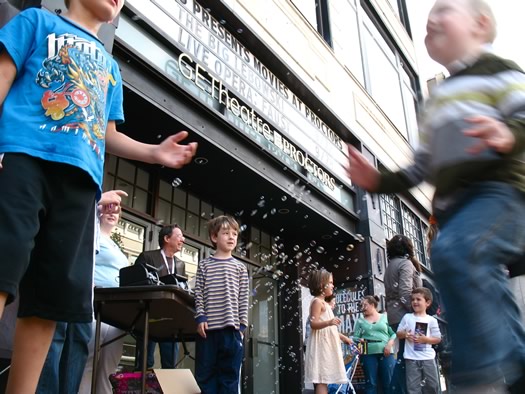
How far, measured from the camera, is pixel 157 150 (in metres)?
1.89

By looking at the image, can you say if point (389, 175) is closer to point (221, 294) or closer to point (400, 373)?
point (221, 294)

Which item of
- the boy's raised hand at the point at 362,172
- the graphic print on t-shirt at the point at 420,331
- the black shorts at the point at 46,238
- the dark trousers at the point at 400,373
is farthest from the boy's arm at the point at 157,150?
the dark trousers at the point at 400,373

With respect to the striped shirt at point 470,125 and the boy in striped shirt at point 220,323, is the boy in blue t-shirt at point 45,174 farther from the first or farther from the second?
the boy in striped shirt at point 220,323

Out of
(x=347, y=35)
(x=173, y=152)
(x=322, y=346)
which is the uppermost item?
(x=347, y=35)

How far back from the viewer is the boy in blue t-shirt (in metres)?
1.40

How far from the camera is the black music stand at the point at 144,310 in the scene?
2.95m

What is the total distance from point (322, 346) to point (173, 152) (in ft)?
12.1

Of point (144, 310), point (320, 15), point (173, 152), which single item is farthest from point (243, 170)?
point (320, 15)

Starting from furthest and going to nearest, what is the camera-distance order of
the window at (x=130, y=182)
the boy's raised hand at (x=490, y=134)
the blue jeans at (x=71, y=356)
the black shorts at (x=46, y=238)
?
the window at (x=130, y=182) < the blue jeans at (x=71, y=356) < the black shorts at (x=46, y=238) < the boy's raised hand at (x=490, y=134)

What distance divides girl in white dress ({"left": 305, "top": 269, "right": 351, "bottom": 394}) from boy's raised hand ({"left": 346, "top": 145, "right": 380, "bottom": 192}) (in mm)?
3240

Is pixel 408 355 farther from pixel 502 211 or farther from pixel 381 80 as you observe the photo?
pixel 381 80

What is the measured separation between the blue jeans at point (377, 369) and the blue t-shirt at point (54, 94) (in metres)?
4.45

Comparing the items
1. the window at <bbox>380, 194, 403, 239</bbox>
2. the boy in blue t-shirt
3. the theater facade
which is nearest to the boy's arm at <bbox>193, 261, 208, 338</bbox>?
the theater facade

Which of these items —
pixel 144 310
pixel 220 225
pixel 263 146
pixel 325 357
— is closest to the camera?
pixel 144 310
